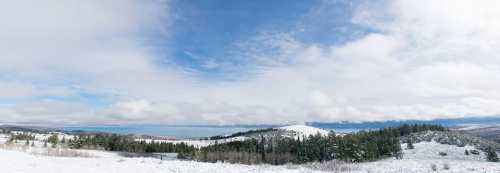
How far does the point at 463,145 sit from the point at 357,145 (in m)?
20.1

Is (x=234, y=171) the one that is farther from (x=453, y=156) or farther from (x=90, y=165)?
(x=453, y=156)

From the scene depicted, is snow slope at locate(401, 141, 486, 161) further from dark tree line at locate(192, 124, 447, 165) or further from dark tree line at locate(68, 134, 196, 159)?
dark tree line at locate(68, 134, 196, 159)

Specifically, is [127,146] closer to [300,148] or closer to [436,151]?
[300,148]

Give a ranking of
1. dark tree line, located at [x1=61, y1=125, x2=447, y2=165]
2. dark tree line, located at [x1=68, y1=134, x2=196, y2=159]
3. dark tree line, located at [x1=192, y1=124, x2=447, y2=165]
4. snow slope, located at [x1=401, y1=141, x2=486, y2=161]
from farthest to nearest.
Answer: dark tree line, located at [x1=68, y1=134, x2=196, y2=159]
dark tree line, located at [x1=61, y1=125, x2=447, y2=165]
dark tree line, located at [x1=192, y1=124, x2=447, y2=165]
snow slope, located at [x1=401, y1=141, x2=486, y2=161]

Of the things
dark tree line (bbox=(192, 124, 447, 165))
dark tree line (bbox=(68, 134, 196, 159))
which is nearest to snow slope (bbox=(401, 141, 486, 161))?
dark tree line (bbox=(192, 124, 447, 165))

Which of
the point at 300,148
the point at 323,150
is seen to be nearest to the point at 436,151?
the point at 323,150

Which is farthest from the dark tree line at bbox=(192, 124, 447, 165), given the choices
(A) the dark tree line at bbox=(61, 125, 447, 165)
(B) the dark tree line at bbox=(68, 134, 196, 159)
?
(B) the dark tree line at bbox=(68, 134, 196, 159)

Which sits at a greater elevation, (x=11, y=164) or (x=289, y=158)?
(x=11, y=164)

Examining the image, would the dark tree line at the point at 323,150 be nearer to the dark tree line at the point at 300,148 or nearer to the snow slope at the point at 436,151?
the dark tree line at the point at 300,148

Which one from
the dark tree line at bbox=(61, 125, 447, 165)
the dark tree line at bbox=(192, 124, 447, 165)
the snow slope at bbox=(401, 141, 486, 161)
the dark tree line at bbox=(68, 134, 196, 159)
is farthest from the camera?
the dark tree line at bbox=(68, 134, 196, 159)

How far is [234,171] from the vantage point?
3064cm

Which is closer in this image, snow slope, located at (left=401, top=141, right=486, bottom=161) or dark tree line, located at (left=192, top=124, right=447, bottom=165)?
snow slope, located at (left=401, top=141, right=486, bottom=161)

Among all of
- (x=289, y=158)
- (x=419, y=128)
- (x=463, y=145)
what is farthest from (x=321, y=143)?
(x=419, y=128)

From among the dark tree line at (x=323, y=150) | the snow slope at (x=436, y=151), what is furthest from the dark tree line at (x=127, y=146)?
the snow slope at (x=436, y=151)
